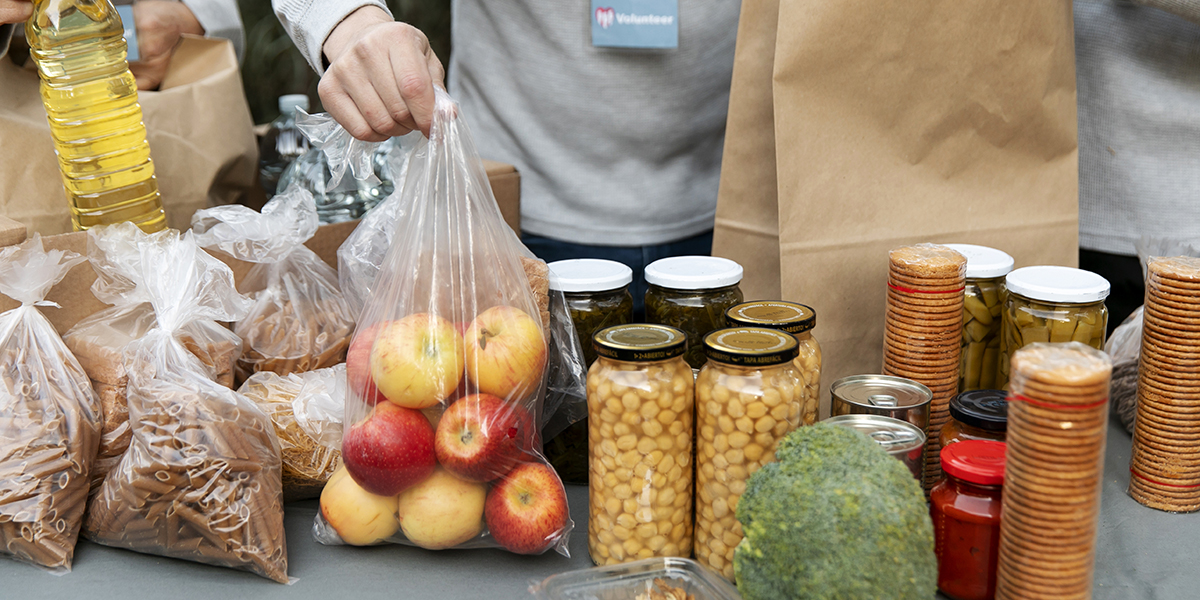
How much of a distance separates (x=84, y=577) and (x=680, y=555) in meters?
0.61

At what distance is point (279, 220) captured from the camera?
3.65 feet

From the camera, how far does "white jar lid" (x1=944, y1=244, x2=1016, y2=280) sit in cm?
99

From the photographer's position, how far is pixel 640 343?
30.9 inches

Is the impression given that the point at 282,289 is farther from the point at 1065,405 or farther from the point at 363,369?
the point at 1065,405

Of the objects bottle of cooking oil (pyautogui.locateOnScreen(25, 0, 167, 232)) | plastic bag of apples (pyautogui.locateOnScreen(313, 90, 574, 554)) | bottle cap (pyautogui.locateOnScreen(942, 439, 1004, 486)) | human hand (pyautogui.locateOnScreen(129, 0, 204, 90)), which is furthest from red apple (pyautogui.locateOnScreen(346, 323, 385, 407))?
human hand (pyautogui.locateOnScreen(129, 0, 204, 90))

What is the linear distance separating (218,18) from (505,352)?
102 centimetres

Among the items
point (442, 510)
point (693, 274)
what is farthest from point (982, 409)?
point (442, 510)

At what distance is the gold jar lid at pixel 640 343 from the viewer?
0.76 m

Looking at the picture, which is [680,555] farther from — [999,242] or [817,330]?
[999,242]

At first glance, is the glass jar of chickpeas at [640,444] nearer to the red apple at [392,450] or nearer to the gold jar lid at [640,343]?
the gold jar lid at [640,343]

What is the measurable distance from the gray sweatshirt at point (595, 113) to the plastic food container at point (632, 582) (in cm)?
66

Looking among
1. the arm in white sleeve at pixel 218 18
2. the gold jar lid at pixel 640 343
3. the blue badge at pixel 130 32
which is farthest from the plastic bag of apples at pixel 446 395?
the arm in white sleeve at pixel 218 18

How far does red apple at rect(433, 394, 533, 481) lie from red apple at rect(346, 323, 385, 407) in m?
0.08

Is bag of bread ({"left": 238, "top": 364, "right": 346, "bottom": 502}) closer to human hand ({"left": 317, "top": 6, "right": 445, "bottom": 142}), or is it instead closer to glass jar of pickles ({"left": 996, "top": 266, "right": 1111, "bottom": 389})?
human hand ({"left": 317, "top": 6, "right": 445, "bottom": 142})
